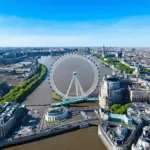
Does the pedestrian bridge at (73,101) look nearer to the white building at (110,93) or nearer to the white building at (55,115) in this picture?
the white building at (110,93)

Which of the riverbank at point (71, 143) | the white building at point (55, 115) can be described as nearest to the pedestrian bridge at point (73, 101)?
the white building at point (55, 115)

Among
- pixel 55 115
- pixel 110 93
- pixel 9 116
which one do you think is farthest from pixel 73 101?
pixel 9 116

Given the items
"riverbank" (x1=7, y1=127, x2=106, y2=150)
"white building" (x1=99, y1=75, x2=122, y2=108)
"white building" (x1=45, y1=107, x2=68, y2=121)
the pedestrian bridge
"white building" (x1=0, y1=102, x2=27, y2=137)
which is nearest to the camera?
"riverbank" (x1=7, y1=127, x2=106, y2=150)

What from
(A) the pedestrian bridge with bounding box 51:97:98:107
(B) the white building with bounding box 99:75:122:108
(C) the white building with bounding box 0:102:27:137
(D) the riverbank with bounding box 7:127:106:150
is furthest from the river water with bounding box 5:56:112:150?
(A) the pedestrian bridge with bounding box 51:97:98:107

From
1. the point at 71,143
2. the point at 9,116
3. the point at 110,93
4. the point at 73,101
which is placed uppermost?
the point at 110,93

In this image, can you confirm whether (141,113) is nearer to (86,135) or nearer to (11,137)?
(86,135)

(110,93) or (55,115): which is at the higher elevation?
(110,93)

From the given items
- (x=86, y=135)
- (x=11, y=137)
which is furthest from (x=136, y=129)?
(x=11, y=137)

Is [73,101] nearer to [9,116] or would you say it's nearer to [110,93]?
[110,93]

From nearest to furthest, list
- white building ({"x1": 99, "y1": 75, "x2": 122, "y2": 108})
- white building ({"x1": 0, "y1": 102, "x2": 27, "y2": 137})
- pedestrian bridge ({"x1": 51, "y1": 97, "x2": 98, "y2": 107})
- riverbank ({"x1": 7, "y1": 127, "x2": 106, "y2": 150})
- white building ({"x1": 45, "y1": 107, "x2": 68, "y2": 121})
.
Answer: riverbank ({"x1": 7, "y1": 127, "x2": 106, "y2": 150})
white building ({"x1": 0, "y1": 102, "x2": 27, "y2": 137})
white building ({"x1": 45, "y1": 107, "x2": 68, "y2": 121})
white building ({"x1": 99, "y1": 75, "x2": 122, "y2": 108})
pedestrian bridge ({"x1": 51, "y1": 97, "x2": 98, "y2": 107})

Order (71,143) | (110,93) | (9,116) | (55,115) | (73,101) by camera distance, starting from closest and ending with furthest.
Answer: (71,143) < (9,116) < (55,115) < (110,93) < (73,101)

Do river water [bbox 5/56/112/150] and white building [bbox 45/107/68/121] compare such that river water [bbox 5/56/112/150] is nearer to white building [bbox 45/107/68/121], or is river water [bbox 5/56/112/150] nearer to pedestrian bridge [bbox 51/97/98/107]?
white building [bbox 45/107/68/121]
